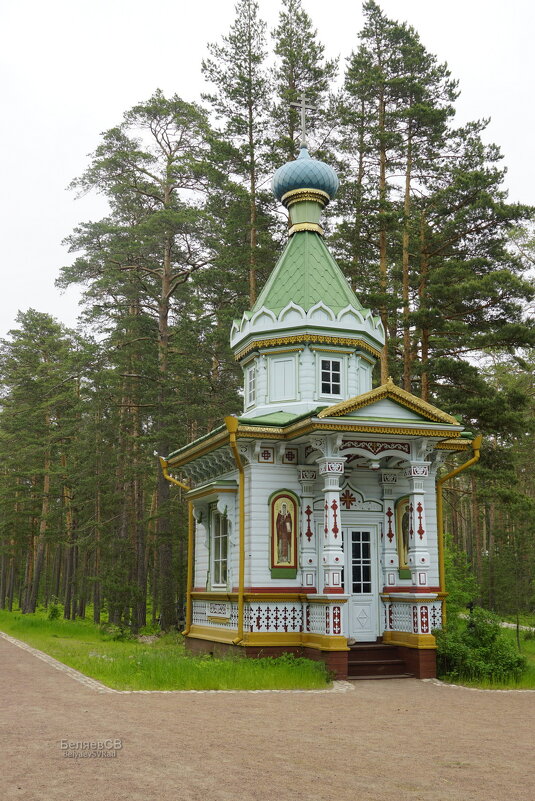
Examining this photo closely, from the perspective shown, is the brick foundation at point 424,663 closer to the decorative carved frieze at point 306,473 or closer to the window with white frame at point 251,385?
the decorative carved frieze at point 306,473

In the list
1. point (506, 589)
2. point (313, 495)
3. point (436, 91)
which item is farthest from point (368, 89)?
point (506, 589)

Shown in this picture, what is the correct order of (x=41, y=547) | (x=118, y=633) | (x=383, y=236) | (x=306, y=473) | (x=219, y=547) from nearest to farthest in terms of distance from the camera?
1. (x=306, y=473)
2. (x=219, y=547)
3. (x=383, y=236)
4. (x=118, y=633)
5. (x=41, y=547)

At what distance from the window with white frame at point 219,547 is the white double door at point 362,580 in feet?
8.13

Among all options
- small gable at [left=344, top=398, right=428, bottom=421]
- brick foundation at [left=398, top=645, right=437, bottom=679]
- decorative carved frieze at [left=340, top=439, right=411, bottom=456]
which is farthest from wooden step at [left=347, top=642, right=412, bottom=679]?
small gable at [left=344, top=398, right=428, bottom=421]

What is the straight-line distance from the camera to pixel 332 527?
12.4m

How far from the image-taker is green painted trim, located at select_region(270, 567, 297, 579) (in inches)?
519

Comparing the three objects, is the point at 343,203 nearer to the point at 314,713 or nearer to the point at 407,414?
the point at 407,414

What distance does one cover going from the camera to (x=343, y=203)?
2331cm

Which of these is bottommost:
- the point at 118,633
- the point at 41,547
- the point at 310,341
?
the point at 118,633

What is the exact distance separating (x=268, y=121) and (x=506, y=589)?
60.3 ft

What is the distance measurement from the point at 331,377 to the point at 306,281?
2.19 meters

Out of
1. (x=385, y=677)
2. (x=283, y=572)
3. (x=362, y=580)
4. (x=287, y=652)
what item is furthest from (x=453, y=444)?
(x=287, y=652)

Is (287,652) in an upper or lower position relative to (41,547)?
lower

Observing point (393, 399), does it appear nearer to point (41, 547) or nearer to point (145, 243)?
point (145, 243)
